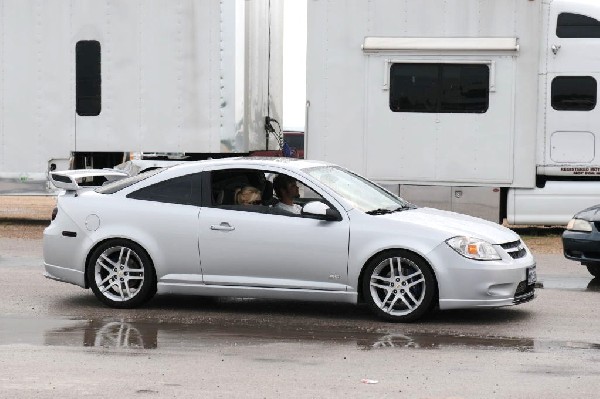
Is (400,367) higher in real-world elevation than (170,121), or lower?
lower

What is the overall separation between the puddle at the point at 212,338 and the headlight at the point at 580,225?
13.1 ft

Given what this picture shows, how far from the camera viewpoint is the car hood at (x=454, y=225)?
32.9ft

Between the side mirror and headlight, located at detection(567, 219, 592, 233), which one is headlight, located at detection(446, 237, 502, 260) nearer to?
the side mirror

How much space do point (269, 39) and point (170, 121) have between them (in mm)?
2806

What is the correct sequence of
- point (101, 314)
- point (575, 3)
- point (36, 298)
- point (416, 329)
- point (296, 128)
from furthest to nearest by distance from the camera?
point (296, 128)
point (575, 3)
point (36, 298)
point (101, 314)
point (416, 329)

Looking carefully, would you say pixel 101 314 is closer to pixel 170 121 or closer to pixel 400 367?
pixel 400 367

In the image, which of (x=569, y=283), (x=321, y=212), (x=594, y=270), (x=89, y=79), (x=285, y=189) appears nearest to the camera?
(x=321, y=212)

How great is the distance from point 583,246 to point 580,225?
0.30 meters

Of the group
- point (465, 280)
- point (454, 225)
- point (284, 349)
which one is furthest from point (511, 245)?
point (284, 349)

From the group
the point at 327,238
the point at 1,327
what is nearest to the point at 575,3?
the point at 327,238

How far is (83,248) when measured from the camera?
1079 cm

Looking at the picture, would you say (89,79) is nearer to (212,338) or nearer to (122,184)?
(122,184)

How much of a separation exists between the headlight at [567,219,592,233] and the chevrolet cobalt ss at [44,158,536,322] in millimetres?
2741

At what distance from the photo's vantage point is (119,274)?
10.7 m
